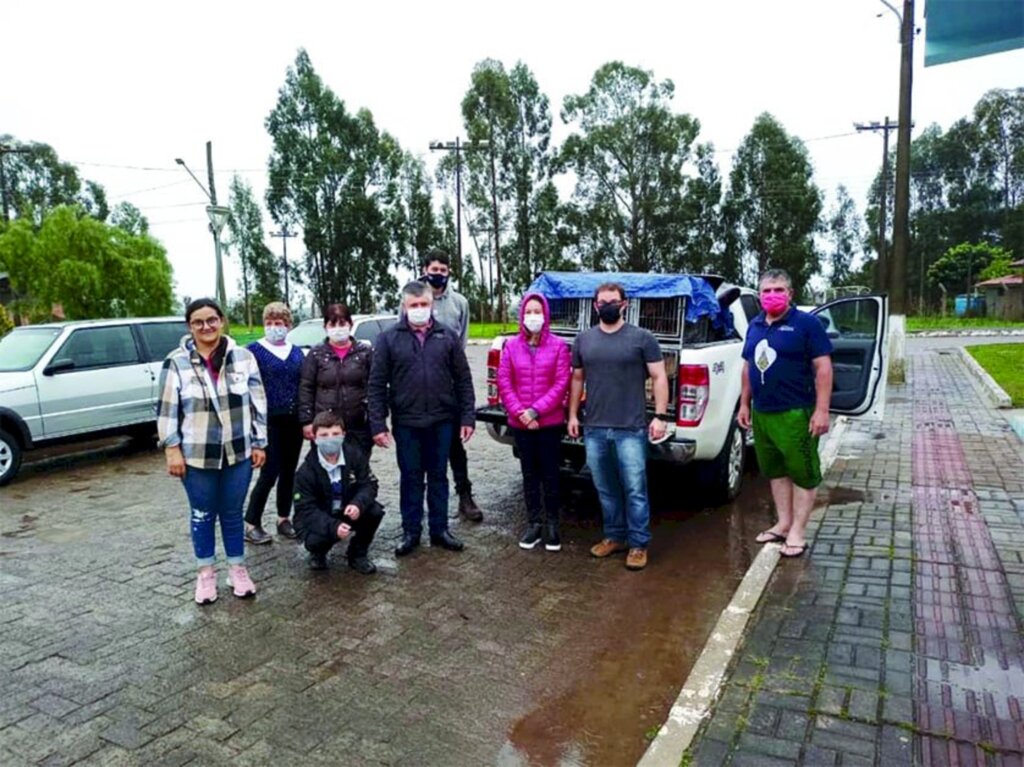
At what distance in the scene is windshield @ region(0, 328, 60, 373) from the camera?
808 centimetres

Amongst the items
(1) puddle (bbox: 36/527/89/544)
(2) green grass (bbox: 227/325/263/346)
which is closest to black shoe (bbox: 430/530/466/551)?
(1) puddle (bbox: 36/527/89/544)

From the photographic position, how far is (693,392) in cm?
550

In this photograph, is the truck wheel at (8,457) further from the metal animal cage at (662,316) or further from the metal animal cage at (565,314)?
the metal animal cage at (662,316)

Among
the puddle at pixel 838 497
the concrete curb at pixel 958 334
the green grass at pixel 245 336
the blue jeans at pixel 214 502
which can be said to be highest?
the green grass at pixel 245 336

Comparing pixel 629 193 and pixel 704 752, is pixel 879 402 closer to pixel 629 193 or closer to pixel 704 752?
pixel 704 752

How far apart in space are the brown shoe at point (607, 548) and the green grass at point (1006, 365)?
8.42m

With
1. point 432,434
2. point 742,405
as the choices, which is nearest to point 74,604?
point 432,434

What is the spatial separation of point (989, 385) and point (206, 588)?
42.0 feet

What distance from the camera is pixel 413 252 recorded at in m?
46.1

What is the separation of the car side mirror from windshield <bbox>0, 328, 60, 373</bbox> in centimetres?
17

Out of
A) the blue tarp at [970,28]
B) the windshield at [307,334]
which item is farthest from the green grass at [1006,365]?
the windshield at [307,334]

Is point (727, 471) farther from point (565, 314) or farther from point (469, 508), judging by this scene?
point (469, 508)

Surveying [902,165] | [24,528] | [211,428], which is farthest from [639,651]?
[902,165]

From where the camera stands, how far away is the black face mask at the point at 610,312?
489 cm
